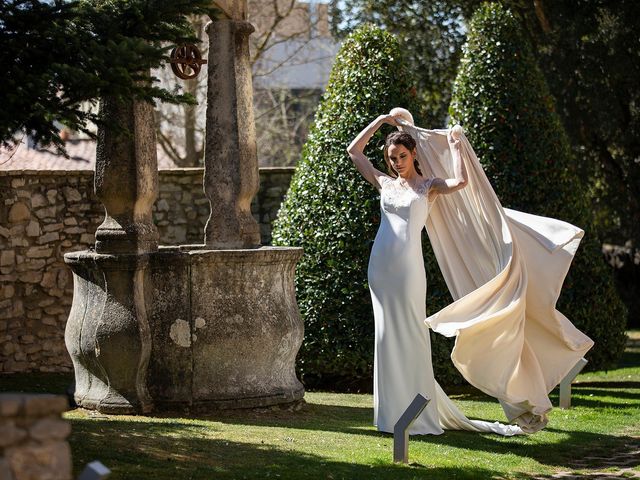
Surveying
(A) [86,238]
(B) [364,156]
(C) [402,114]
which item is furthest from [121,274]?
(A) [86,238]

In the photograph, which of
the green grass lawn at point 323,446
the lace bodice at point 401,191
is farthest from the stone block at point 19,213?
the lace bodice at point 401,191

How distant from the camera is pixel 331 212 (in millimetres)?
11461

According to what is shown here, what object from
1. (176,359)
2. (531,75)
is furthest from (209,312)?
(531,75)

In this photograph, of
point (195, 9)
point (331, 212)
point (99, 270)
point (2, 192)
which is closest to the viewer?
point (195, 9)

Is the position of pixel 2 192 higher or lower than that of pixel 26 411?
higher

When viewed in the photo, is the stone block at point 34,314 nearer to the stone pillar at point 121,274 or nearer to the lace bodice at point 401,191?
the stone pillar at point 121,274

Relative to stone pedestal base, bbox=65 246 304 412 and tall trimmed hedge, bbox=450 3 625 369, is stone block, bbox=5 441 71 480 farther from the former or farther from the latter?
tall trimmed hedge, bbox=450 3 625 369

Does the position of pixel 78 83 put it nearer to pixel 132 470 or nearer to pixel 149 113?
pixel 132 470

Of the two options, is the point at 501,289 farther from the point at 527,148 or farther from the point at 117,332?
the point at 527,148

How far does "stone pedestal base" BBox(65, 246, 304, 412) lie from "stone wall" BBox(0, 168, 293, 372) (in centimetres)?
377

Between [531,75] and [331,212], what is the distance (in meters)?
2.78

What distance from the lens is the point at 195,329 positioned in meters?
8.66

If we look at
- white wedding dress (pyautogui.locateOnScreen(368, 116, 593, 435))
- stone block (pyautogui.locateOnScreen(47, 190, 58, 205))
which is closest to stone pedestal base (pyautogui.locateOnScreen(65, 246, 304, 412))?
white wedding dress (pyautogui.locateOnScreen(368, 116, 593, 435))

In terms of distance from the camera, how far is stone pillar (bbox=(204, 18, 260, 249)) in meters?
9.25
